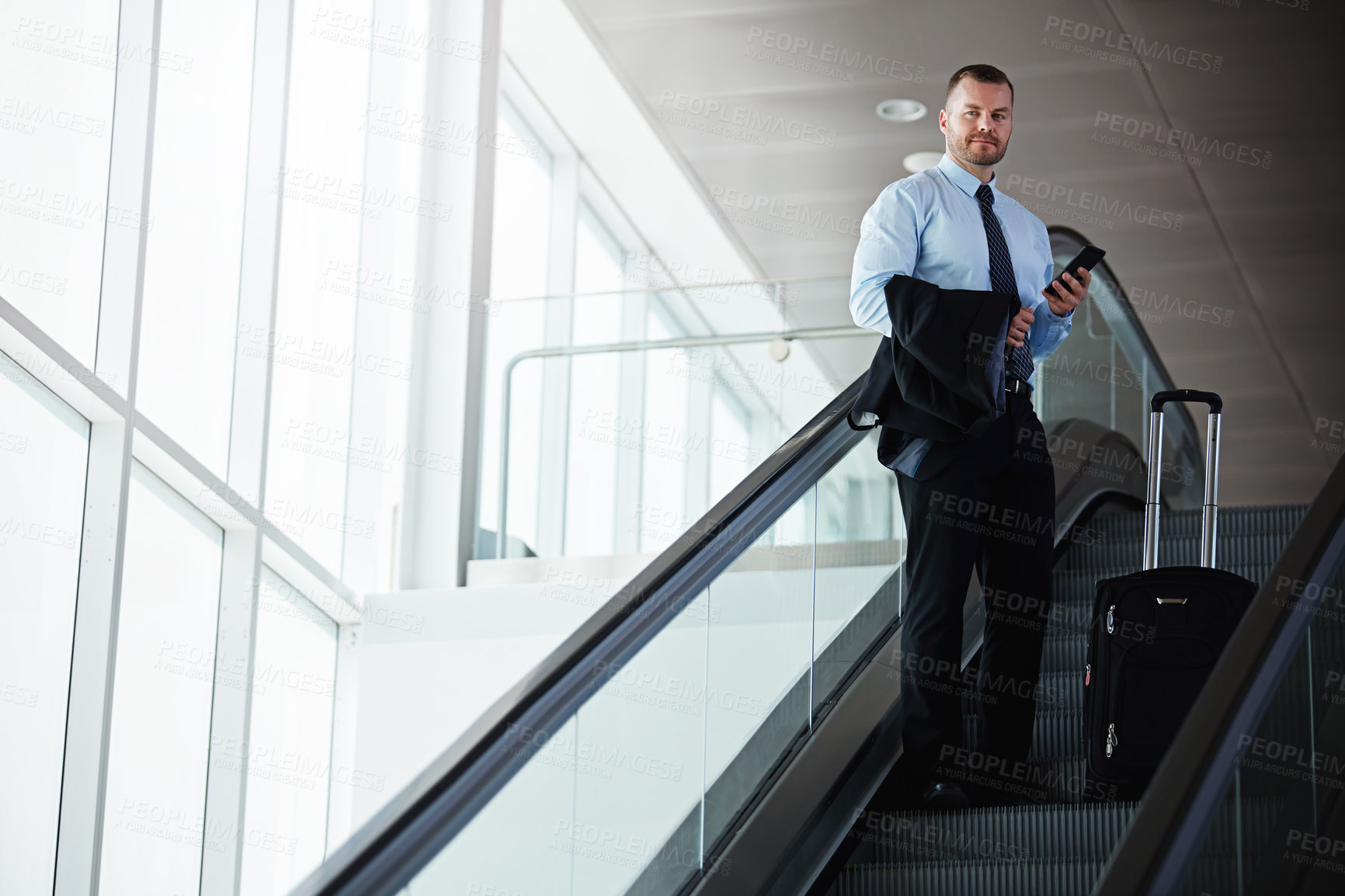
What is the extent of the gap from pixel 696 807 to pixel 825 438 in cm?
109

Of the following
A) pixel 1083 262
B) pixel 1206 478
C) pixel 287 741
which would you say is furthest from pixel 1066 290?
pixel 287 741

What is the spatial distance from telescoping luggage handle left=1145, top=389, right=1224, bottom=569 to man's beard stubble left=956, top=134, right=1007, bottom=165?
970 mm

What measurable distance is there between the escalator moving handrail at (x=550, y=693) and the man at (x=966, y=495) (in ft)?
1.16

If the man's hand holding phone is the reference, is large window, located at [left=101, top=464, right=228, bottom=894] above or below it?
below

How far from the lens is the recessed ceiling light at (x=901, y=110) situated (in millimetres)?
9727

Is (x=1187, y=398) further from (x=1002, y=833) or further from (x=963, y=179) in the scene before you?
(x=1002, y=833)

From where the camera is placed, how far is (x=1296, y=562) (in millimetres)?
2416

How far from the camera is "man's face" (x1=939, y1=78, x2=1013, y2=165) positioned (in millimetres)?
3590

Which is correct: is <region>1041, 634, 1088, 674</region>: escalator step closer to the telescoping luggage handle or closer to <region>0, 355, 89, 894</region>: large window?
the telescoping luggage handle

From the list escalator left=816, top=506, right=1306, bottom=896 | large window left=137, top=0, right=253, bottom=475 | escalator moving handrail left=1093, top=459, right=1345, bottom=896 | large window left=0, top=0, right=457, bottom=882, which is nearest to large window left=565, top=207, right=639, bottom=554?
large window left=0, top=0, right=457, bottom=882

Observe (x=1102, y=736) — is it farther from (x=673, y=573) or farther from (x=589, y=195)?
(x=589, y=195)

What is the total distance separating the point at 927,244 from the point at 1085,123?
6.67m

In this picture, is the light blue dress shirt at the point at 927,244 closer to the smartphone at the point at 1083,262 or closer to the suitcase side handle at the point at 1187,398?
the smartphone at the point at 1083,262

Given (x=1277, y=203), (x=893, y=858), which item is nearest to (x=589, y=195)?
(x=1277, y=203)
